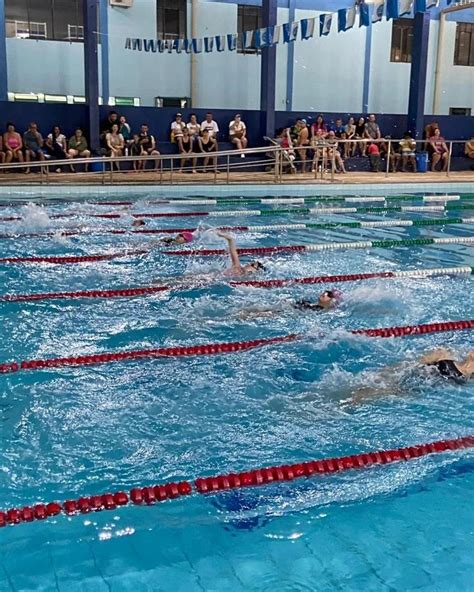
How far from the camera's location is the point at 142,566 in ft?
7.61

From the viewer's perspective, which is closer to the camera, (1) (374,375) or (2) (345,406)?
(2) (345,406)

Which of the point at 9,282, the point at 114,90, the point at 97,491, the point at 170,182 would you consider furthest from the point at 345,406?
the point at 114,90

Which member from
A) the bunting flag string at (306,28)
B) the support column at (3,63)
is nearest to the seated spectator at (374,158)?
the bunting flag string at (306,28)

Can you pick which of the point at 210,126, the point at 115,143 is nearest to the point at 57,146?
the point at 115,143

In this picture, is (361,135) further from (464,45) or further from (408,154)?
(464,45)

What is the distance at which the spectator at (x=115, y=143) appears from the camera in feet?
44.5

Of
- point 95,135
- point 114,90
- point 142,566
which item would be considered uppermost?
point 114,90

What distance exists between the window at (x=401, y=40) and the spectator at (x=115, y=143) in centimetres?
876

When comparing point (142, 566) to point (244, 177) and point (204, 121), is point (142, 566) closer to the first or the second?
point (244, 177)

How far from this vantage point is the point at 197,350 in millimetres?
4215

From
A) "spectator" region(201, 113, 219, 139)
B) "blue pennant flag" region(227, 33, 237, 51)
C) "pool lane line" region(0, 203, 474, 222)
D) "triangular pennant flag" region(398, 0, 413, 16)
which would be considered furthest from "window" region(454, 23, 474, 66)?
"triangular pennant flag" region(398, 0, 413, 16)

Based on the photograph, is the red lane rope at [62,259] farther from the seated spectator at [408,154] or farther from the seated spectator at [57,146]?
the seated spectator at [408,154]

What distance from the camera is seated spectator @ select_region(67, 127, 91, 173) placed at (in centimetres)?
1343

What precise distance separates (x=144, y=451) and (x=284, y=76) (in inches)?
632
